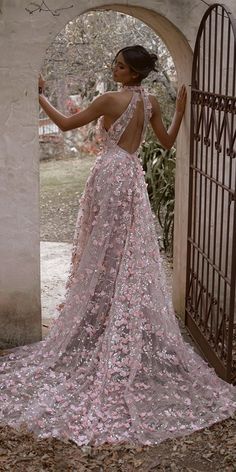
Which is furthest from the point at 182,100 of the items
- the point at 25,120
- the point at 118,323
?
the point at 118,323

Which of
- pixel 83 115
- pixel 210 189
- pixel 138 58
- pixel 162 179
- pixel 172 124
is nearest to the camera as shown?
pixel 138 58

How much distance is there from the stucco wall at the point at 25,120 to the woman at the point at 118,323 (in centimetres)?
19

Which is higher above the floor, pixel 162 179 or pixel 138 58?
pixel 138 58

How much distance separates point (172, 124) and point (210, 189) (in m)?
0.55

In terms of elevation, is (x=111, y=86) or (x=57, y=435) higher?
(x=111, y=86)

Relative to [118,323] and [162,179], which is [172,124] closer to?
[118,323]

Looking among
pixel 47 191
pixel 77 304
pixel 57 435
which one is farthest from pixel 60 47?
pixel 57 435

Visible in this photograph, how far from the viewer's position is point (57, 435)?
145 inches

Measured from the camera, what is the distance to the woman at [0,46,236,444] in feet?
12.9

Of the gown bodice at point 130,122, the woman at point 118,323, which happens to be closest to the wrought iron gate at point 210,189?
the woman at point 118,323

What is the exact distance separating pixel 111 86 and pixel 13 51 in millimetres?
4937

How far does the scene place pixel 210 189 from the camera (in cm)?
446

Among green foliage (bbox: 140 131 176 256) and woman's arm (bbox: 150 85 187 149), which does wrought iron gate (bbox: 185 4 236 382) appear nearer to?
woman's arm (bbox: 150 85 187 149)

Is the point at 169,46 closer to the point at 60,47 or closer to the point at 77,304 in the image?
the point at 77,304
